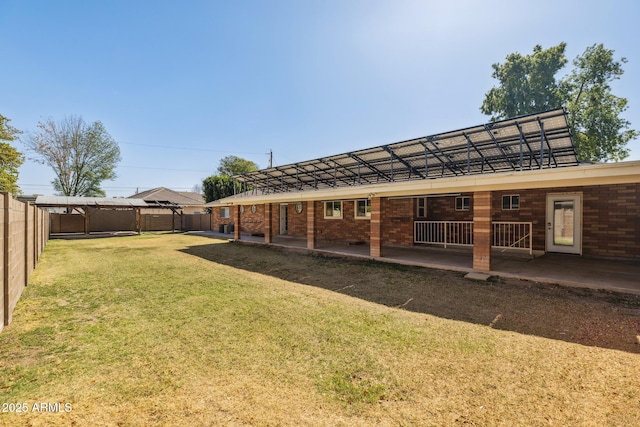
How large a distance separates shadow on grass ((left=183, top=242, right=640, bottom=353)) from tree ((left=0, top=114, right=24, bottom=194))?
85.9 ft

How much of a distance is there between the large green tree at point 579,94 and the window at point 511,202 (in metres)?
15.8

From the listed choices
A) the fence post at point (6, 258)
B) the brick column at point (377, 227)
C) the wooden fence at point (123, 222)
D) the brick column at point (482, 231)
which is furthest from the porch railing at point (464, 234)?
the wooden fence at point (123, 222)

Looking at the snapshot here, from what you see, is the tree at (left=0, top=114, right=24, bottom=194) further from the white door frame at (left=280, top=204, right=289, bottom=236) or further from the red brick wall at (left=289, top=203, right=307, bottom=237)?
the red brick wall at (left=289, top=203, right=307, bottom=237)

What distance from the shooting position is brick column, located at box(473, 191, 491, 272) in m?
7.11

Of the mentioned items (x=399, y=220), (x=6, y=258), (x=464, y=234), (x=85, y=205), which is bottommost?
(x=464, y=234)

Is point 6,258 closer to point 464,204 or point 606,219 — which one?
point 464,204

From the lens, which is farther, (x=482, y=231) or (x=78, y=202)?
(x=78, y=202)

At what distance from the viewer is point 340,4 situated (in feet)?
31.7

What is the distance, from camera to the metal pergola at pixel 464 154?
778cm

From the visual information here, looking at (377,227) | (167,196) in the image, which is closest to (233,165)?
(167,196)

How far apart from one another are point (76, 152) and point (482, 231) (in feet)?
127

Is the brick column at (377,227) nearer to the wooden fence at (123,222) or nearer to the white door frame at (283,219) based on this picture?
the white door frame at (283,219)

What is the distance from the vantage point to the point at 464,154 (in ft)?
33.5

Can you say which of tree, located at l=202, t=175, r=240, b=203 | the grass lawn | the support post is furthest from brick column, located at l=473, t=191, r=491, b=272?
tree, located at l=202, t=175, r=240, b=203
